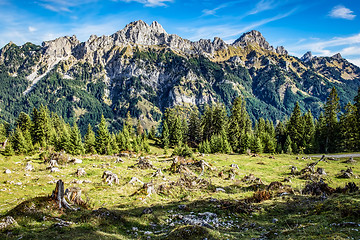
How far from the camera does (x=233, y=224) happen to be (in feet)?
42.6

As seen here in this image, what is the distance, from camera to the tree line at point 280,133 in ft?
187

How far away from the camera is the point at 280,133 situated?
8562 cm

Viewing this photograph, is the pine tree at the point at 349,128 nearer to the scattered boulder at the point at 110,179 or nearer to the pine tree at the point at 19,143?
the scattered boulder at the point at 110,179

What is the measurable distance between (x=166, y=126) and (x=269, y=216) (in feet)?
265

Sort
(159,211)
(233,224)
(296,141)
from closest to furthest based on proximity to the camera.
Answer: (233,224) → (159,211) → (296,141)

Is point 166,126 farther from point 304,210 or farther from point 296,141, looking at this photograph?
point 304,210

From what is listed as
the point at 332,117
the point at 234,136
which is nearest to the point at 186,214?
the point at 234,136

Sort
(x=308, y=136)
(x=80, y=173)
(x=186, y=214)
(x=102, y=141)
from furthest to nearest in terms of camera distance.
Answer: (x=308, y=136) < (x=102, y=141) < (x=80, y=173) < (x=186, y=214)

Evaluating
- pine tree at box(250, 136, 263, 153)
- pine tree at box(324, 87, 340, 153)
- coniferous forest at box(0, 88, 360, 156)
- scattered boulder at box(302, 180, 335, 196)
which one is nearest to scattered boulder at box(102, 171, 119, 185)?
scattered boulder at box(302, 180, 335, 196)

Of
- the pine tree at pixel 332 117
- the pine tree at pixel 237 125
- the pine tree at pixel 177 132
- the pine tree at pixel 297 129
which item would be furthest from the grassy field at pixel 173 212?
the pine tree at pixel 177 132

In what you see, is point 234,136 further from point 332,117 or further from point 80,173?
point 80,173

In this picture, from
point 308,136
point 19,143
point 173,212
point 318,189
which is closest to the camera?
point 173,212

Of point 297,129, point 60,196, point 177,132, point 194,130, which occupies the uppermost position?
point 297,129

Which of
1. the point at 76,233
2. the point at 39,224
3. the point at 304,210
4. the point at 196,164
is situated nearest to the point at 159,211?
the point at 76,233
